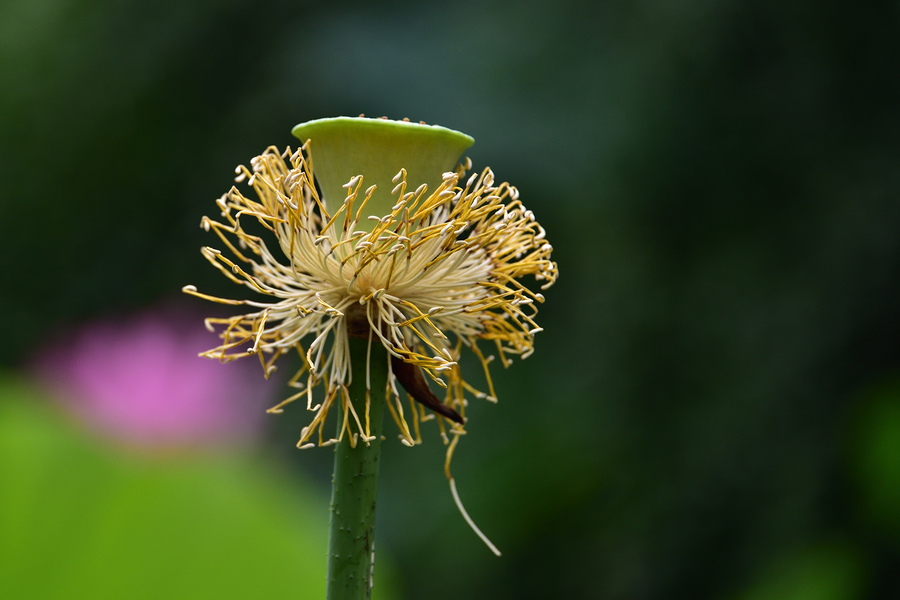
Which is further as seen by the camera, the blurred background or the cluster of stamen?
the blurred background

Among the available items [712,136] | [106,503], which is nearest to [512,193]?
[106,503]

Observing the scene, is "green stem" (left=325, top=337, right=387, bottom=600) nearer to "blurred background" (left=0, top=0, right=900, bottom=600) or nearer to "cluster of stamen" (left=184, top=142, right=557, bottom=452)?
"cluster of stamen" (left=184, top=142, right=557, bottom=452)

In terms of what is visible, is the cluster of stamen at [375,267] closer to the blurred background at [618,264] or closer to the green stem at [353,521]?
the green stem at [353,521]

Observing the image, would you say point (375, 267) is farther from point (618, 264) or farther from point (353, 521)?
point (618, 264)

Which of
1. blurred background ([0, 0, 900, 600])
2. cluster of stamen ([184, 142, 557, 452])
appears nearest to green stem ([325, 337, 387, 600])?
cluster of stamen ([184, 142, 557, 452])

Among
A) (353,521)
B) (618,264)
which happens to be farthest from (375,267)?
(618,264)

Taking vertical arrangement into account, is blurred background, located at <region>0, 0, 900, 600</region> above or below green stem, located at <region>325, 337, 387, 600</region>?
above

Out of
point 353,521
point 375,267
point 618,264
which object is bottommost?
point 353,521

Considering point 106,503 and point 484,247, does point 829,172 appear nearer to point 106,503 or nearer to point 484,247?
point 484,247

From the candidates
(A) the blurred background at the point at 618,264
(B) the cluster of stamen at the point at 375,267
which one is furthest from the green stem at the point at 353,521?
(A) the blurred background at the point at 618,264
